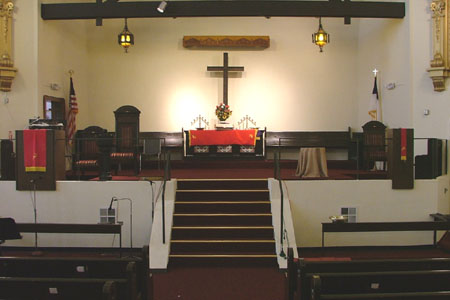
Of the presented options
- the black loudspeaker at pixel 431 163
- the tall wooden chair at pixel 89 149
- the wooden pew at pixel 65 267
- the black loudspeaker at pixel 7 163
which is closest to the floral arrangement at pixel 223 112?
the tall wooden chair at pixel 89 149

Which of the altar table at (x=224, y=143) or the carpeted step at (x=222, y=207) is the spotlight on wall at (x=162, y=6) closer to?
the altar table at (x=224, y=143)

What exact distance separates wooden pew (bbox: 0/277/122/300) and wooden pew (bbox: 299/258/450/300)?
1730mm

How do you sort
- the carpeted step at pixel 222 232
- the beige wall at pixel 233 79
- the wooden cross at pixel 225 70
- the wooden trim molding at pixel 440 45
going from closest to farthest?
the carpeted step at pixel 222 232, the wooden trim molding at pixel 440 45, the wooden cross at pixel 225 70, the beige wall at pixel 233 79

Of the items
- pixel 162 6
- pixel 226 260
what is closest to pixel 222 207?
pixel 226 260

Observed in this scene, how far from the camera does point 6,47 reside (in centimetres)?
873

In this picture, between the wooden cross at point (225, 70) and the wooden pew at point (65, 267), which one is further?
the wooden cross at point (225, 70)

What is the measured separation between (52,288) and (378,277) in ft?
9.07

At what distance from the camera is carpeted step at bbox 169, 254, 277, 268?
6.44 metres

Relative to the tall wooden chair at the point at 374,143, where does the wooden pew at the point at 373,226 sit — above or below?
below

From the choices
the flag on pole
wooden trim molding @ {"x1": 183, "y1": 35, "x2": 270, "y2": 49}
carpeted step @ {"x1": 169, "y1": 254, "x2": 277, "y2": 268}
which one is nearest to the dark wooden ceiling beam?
the flag on pole

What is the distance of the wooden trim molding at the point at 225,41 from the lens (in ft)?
38.1

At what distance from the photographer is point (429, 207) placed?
775cm

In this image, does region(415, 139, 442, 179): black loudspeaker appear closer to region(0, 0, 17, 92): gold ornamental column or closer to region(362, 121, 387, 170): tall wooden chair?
region(362, 121, 387, 170): tall wooden chair

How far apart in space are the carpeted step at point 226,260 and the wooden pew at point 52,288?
9.67 feet
